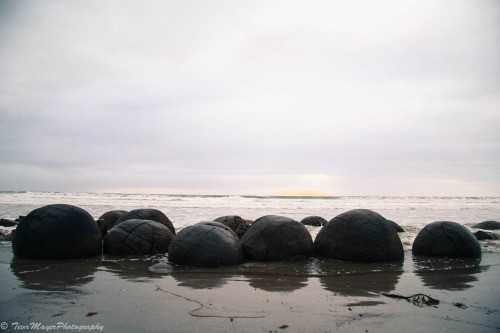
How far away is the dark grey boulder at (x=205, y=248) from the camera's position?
5.90 meters

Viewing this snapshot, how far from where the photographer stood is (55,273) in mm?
5242

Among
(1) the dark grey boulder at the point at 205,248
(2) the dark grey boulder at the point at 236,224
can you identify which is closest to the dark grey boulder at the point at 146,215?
(2) the dark grey boulder at the point at 236,224

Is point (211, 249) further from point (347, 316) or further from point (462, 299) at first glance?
point (462, 299)

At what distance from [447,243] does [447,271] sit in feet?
5.32

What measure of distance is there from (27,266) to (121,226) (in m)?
1.99

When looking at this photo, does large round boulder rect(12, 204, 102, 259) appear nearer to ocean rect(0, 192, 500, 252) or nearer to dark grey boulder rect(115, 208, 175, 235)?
dark grey boulder rect(115, 208, 175, 235)

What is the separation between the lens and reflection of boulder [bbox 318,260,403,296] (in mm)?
4426

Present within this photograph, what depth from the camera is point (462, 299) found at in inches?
157

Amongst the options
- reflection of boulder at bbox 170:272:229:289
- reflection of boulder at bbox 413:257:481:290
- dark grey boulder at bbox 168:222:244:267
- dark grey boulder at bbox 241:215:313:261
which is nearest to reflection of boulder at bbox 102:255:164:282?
→ reflection of boulder at bbox 170:272:229:289

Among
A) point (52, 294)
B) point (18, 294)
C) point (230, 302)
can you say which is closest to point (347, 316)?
point (230, 302)

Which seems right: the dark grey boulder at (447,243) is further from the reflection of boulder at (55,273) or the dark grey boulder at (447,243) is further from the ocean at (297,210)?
the reflection of boulder at (55,273)

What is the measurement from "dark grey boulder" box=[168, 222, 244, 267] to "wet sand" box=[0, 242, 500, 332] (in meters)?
0.25

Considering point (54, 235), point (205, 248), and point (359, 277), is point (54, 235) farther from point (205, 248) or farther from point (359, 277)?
point (359, 277)

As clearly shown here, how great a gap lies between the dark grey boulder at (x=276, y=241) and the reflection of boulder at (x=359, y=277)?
0.55 m
